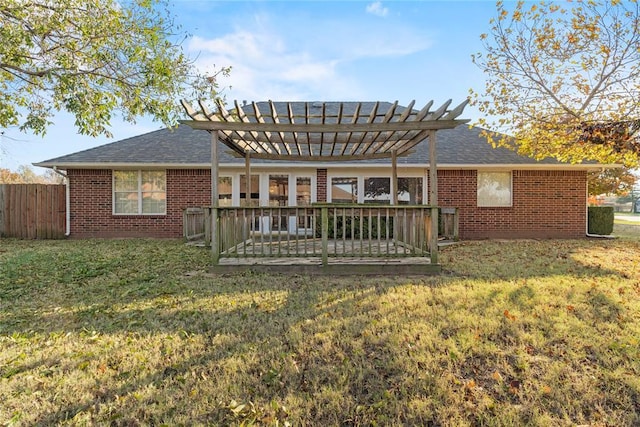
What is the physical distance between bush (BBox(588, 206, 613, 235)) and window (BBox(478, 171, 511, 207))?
3.55 metres

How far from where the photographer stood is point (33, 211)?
Result: 460 inches

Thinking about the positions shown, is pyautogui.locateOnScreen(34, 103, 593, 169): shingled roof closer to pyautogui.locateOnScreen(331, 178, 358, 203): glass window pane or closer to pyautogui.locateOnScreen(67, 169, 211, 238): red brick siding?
pyautogui.locateOnScreen(67, 169, 211, 238): red brick siding

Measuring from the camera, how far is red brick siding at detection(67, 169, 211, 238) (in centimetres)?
1154

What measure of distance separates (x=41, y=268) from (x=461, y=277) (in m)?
8.11

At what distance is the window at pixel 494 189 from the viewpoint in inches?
468

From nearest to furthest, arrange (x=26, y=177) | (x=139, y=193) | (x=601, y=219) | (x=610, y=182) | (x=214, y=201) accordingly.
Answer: (x=214, y=201) → (x=139, y=193) → (x=601, y=219) → (x=610, y=182) → (x=26, y=177)

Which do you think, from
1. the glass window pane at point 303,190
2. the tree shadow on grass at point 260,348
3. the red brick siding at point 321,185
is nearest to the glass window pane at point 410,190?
the red brick siding at point 321,185

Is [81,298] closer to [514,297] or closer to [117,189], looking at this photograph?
[514,297]

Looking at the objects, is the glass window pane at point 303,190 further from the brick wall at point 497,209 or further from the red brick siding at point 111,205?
the red brick siding at point 111,205

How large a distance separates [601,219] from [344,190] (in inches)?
384

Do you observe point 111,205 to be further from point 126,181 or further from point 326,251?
point 326,251

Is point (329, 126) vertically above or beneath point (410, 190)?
above

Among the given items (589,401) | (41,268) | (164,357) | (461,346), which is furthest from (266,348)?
(41,268)

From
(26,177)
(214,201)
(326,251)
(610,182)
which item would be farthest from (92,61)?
(26,177)
